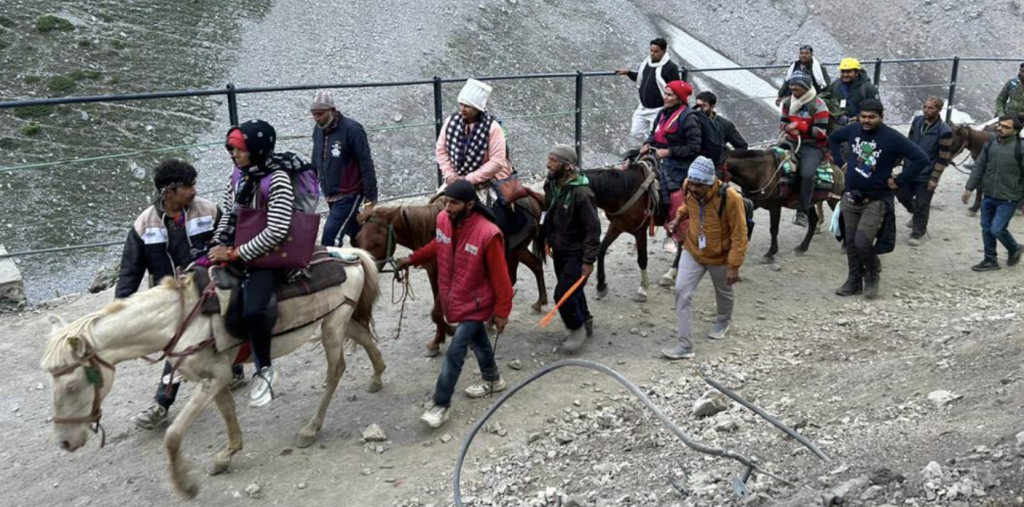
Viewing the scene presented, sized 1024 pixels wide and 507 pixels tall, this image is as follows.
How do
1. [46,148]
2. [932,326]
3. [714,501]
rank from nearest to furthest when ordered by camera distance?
[714,501]
[932,326]
[46,148]

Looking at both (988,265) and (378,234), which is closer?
(378,234)

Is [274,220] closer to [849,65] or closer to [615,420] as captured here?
[615,420]

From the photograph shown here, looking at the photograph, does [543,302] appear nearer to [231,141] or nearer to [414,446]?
[414,446]

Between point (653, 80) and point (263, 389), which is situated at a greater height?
point (653, 80)

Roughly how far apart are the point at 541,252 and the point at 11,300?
4.92 meters

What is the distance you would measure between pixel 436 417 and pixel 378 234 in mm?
1542

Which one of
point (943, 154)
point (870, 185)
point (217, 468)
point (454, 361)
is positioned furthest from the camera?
point (943, 154)

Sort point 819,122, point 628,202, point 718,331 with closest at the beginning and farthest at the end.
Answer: point 718,331 → point 628,202 → point 819,122

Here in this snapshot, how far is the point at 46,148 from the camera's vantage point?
14.1m

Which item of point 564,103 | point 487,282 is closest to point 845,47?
point 564,103

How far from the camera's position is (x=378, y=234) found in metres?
6.28

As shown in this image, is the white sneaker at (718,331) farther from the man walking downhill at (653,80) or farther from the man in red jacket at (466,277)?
the man walking downhill at (653,80)

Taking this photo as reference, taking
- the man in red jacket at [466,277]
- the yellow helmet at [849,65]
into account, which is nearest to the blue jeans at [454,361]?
the man in red jacket at [466,277]

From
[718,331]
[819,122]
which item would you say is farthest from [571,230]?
[819,122]
